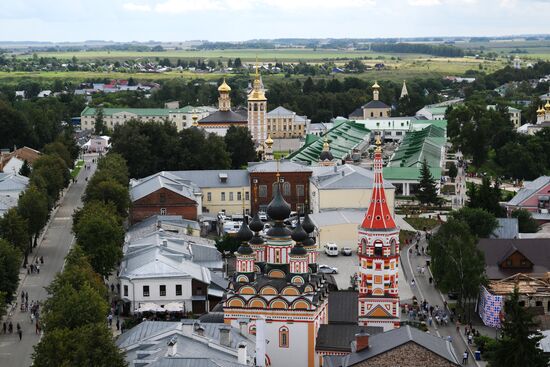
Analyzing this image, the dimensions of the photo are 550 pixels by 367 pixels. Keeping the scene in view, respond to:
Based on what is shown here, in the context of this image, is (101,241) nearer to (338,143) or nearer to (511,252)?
(511,252)

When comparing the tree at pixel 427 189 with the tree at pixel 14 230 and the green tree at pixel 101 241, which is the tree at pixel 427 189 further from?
the tree at pixel 14 230

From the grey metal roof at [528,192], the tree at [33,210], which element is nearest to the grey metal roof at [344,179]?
the grey metal roof at [528,192]

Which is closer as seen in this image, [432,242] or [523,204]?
[432,242]

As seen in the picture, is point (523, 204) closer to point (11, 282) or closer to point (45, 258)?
point (45, 258)

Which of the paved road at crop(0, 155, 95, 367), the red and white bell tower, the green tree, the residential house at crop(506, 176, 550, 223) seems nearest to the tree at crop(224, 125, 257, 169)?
the paved road at crop(0, 155, 95, 367)

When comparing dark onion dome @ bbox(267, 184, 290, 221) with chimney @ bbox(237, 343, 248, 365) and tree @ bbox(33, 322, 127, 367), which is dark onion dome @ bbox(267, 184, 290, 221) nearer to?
chimney @ bbox(237, 343, 248, 365)

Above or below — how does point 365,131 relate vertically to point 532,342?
below

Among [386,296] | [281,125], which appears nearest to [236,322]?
[386,296]
